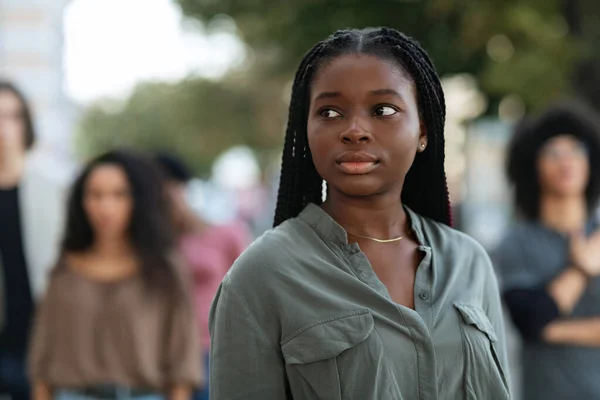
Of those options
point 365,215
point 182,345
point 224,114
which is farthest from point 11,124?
point 224,114

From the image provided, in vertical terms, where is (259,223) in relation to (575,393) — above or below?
below

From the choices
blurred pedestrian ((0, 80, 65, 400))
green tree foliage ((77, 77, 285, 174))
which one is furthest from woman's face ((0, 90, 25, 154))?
green tree foliage ((77, 77, 285, 174))

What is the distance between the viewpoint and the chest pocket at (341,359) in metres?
1.99

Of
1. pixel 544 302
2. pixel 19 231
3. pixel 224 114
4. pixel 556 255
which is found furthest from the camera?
pixel 224 114

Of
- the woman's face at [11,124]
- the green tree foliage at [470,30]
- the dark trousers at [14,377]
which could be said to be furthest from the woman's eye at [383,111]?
the woman's face at [11,124]

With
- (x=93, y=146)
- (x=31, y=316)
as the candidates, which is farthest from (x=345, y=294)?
(x=93, y=146)

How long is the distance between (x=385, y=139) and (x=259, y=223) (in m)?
29.5

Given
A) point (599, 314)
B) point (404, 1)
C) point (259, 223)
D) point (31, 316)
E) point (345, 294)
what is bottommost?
point (259, 223)

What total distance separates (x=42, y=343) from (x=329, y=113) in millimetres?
2680

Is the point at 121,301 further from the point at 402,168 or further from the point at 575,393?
the point at 402,168

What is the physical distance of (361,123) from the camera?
2.06 metres

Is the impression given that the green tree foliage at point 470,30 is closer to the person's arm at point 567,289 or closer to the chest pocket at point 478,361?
the person's arm at point 567,289

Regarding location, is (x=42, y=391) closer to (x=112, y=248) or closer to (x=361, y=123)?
(x=112, y=248)

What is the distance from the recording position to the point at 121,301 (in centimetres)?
438
